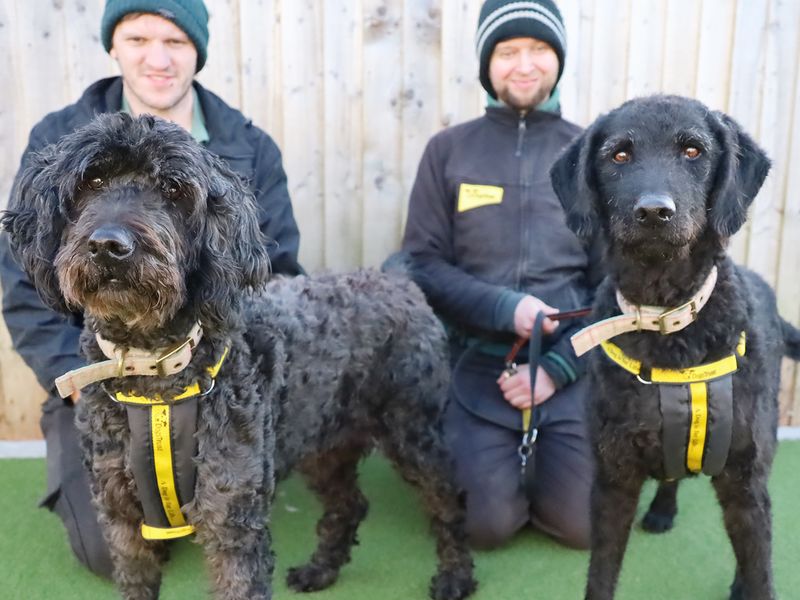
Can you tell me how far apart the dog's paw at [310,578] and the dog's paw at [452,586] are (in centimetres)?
41

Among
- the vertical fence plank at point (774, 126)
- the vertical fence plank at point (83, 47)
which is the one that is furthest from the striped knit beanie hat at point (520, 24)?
the vertical fence plank at point (83, 47)

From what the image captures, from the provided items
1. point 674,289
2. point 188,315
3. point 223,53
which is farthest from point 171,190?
point 223,53

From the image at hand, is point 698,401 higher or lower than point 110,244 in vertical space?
lower

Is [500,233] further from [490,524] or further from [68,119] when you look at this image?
[68,119]

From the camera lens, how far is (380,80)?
153 inches

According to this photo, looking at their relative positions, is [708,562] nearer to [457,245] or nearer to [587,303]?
[587,303]

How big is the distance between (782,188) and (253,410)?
327cm

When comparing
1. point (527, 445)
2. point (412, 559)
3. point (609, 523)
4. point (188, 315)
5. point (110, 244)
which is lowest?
point (412, 559)

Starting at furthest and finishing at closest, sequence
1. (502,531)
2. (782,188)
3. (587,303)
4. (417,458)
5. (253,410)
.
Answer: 1. (782,188)
2. (587,303)
3. (502,531)
4. (417,458)
5. (253,410)

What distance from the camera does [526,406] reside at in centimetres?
336

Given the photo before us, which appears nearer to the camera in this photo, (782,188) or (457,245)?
(457,245)

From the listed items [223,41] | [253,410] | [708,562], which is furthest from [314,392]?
[223,41]

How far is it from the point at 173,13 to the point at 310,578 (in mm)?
2309

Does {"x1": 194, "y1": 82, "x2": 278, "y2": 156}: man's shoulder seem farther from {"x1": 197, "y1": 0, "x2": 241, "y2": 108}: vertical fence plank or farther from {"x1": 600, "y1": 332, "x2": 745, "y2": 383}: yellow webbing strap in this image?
{"x1": 600, "y1": 332, "x2": 745, "y2": 383}: yellow webbing strap
